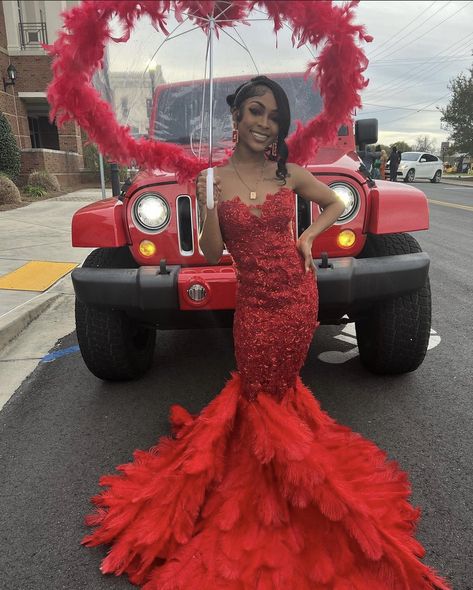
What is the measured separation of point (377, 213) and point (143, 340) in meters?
1.70

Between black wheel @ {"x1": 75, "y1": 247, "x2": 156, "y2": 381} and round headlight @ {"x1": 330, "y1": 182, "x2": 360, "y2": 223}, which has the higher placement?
round headlight @ {"x1": 330, "y1": 182, "x2": 360, "y2": 223}

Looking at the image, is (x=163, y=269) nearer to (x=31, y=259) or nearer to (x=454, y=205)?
(x=31, y=259)

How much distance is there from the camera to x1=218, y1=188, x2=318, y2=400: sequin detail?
1794 millimetres

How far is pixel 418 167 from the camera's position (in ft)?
88.5

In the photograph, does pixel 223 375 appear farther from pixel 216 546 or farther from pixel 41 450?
pixel 216 546

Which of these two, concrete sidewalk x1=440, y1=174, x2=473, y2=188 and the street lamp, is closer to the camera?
the street lamp

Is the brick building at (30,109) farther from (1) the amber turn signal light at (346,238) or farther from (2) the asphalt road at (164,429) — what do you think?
(1) the amber turn signal light at (346,238)

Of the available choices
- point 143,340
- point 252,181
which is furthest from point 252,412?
point 143,340

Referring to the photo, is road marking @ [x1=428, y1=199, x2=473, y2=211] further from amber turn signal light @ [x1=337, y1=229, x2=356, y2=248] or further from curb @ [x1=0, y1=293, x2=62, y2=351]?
amber turn signal light @ [x1=337, y1=229, x2=356, y2=248]

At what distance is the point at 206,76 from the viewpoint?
2.01 m

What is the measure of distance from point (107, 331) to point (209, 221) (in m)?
1.48

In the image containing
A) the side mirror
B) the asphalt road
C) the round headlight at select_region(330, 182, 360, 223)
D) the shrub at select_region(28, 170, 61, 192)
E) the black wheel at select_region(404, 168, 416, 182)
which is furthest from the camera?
the black wheel at select_region(404, 168, 416, 182)

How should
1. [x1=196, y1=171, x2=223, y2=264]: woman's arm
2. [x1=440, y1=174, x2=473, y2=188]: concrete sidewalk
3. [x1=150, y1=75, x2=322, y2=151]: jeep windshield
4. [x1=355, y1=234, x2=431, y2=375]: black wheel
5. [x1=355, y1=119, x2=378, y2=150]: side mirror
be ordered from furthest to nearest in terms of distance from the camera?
[x1=440, y1=174, x2=473, y2=188]: concrete sidewalk → [x1=355, y1=119, x2=378, y2=150]: side mirror → [x1=355, y1=234, x2=431, y2=375]: black wheel → [x1=150, y1=75, x2=322, y2=151]: jeep windshield → [x1=196, y1=171, x2=223, y2=264]: woman's arm

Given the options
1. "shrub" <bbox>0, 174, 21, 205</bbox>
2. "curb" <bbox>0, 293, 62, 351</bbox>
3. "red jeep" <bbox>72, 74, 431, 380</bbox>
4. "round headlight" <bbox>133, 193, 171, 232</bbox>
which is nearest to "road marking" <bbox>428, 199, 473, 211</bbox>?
"shrub" <bbox>0, 174, 21, 205</bbox>
